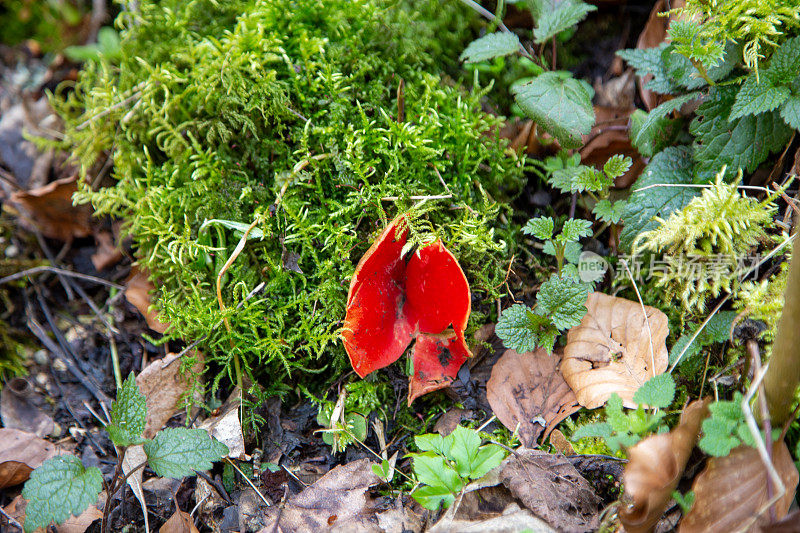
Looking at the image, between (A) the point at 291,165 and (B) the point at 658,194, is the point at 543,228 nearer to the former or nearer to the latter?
(B) the point at 658,194

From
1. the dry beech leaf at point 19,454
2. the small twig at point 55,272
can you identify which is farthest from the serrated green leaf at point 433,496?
the small twig at point 55,272

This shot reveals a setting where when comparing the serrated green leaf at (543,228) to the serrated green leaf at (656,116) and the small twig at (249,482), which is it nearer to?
the serrated green leaf at (656,116)

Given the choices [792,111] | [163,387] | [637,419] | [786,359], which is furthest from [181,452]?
[792,111]

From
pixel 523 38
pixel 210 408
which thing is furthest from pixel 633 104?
pixel 210 408

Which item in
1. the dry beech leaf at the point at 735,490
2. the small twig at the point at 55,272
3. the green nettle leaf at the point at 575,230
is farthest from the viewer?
the small twig at the point at 55,272

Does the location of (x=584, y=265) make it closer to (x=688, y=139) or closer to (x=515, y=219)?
(x=515, y=219)

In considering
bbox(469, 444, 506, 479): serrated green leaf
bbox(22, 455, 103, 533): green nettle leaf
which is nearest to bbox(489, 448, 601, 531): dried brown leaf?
bbox(469, 444, 506, 479): serrated green leaf

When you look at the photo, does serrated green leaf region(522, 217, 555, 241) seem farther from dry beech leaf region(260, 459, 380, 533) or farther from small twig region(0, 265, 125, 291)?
small twig region(0, 265, 125, 291)
